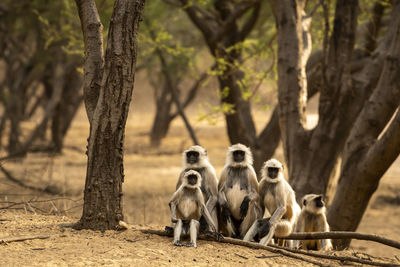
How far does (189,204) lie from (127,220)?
2.40 meters

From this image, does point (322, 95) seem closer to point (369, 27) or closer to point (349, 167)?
point (349, 167)

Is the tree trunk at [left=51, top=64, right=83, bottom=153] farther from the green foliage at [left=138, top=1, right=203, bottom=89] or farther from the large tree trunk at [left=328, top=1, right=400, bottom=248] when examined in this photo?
the large tree trunk at [left=328, top=1, right=400, bottom=248]

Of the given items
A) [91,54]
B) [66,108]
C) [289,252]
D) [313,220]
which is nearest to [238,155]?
[289,252]

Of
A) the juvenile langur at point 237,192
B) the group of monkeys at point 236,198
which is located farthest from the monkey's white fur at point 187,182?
the juvenile langur at point 237,192

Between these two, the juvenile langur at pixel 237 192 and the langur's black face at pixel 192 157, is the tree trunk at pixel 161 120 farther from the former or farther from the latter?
the langur's black face at pixel 192 157

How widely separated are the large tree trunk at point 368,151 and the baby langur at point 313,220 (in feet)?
2.90

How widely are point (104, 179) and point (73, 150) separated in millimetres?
13973

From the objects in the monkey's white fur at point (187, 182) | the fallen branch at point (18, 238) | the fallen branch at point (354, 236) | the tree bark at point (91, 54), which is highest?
the tree bark at point (91, 54)

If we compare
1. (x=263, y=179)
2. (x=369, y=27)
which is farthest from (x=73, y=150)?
(x=263, y=179)

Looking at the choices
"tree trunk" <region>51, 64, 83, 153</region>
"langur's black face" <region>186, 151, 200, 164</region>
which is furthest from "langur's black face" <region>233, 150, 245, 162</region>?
"tree trunk" <region>51, 64, 83, 153</region>

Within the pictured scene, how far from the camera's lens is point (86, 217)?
454 cm

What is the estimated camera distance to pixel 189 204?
15.2 feet

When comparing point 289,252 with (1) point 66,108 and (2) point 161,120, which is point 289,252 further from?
(2) point 161,120

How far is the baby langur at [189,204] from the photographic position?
178 inches
